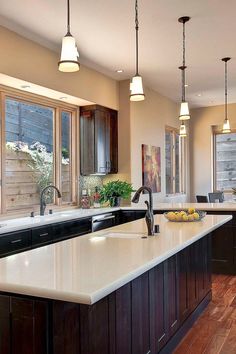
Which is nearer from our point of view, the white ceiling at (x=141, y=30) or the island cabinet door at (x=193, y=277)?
the island cabinet door at (x=193, y=277)

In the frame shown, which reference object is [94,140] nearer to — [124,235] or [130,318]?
[124,235]

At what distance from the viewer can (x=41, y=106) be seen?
547cm

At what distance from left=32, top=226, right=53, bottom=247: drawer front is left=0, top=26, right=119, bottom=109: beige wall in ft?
5.91

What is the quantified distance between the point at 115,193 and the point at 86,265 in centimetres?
407

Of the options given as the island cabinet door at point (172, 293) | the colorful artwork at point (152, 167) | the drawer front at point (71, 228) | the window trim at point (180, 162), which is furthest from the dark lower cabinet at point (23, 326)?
the window trim at point (180, 162)

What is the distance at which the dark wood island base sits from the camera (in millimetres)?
1696

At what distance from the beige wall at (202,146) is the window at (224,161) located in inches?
8.0

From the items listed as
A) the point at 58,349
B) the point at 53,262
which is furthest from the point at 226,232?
the point at 58,349

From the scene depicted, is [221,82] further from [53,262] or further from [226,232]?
[53,262]

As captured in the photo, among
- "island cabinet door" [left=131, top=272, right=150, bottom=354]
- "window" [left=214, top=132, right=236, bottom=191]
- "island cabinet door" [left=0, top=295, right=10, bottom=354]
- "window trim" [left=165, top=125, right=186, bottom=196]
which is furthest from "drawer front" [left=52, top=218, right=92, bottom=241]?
"window" [left=214, top=132, right=236, bottom=191]

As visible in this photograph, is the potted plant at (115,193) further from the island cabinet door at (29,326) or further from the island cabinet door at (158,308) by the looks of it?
the island cabinet door at (29,326)

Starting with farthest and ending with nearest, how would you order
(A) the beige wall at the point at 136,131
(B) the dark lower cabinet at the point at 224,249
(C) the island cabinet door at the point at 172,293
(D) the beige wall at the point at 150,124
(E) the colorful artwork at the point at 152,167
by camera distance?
(E) the colorful artwork at the point at 152,167 < (D) the beige wall at the point at 150,124 < (A) the beige wall at the point at 136,131 < (B) the dark lower cabinet at the point at 224,249 < (C) the island cabinet door at the point at 172,293

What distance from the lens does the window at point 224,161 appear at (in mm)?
9516

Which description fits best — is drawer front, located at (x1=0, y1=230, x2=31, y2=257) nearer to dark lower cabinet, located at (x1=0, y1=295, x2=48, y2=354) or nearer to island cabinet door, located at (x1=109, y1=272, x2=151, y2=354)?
island cabinet door, located at (x1=109, y1=272, x2=151, y2=354)
